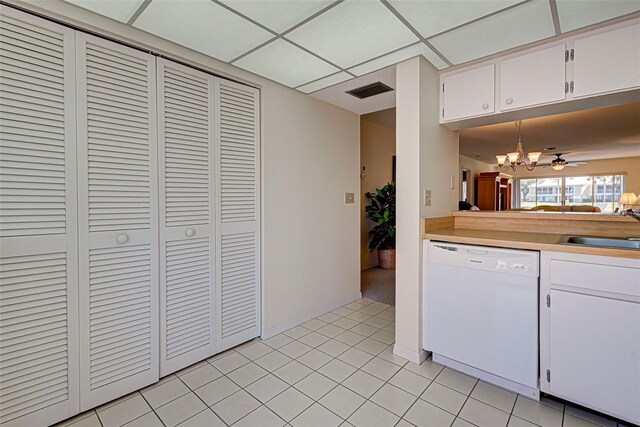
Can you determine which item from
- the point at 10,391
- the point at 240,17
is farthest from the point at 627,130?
the point at 10,391

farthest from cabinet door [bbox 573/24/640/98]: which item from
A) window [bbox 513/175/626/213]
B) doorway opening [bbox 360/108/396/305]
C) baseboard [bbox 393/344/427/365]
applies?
window [bbox 513/175/626/213]

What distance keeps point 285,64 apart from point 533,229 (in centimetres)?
231

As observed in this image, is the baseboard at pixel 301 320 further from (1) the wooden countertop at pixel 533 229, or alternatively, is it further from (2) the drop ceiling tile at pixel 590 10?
(2) the drop ceiling tile at pixel 590 10

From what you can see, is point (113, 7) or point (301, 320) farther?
point (301, 320)

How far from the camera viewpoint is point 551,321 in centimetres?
162

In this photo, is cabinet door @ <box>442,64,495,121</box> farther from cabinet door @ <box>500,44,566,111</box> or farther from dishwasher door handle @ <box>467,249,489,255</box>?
dishwasher door handle @ <box>467,249,489,255</box>

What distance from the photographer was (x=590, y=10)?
154cm

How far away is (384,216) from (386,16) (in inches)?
128

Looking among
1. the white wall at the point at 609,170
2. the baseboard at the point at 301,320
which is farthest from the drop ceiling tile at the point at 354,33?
the white wall at the point at 609,170

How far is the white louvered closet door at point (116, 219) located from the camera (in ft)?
5.27

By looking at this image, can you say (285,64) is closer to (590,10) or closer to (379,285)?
(590,10)

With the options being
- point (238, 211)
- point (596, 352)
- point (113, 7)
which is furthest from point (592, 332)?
point (113, 7)

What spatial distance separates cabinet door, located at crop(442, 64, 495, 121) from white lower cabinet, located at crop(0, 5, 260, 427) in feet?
5.57

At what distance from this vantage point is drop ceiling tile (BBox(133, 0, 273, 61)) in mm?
1527
